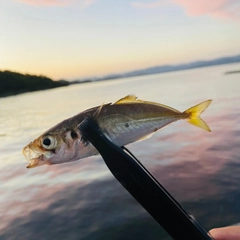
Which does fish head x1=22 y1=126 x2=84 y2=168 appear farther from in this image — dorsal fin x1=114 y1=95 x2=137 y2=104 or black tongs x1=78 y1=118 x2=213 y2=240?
dorsal fin x1=114 y1=95 x2=137 y2=104

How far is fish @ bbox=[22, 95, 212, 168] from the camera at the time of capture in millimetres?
1363

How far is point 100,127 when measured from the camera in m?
1.40

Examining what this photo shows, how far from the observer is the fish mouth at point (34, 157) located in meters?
1.36

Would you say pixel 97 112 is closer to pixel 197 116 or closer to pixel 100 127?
pixel 100 127

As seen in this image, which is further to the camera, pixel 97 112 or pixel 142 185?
pixel 142 185

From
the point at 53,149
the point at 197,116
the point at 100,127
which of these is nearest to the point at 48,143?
the point at 53,149

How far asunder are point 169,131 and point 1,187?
808 cm

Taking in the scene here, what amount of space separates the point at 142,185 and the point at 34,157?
0.49m

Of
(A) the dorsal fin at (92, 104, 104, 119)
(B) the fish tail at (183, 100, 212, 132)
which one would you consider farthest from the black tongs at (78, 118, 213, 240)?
(B) the fish tail at (183, 100, 212, 132)

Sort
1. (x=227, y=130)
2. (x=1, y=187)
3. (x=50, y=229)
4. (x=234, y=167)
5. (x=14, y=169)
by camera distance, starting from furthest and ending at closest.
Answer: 1. (x=227, y=130)
2. (x=14, y=169)
3. (x=1, y=187)
4. (x=234, y=167)
5. (x=50, y=229)

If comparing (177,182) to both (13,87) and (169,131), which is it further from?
(13,87)

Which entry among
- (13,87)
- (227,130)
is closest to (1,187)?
(227,130)

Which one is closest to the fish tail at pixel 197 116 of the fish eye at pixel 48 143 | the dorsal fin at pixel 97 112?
the dorsal fin at pixel 97 112

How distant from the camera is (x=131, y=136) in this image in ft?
4.51
